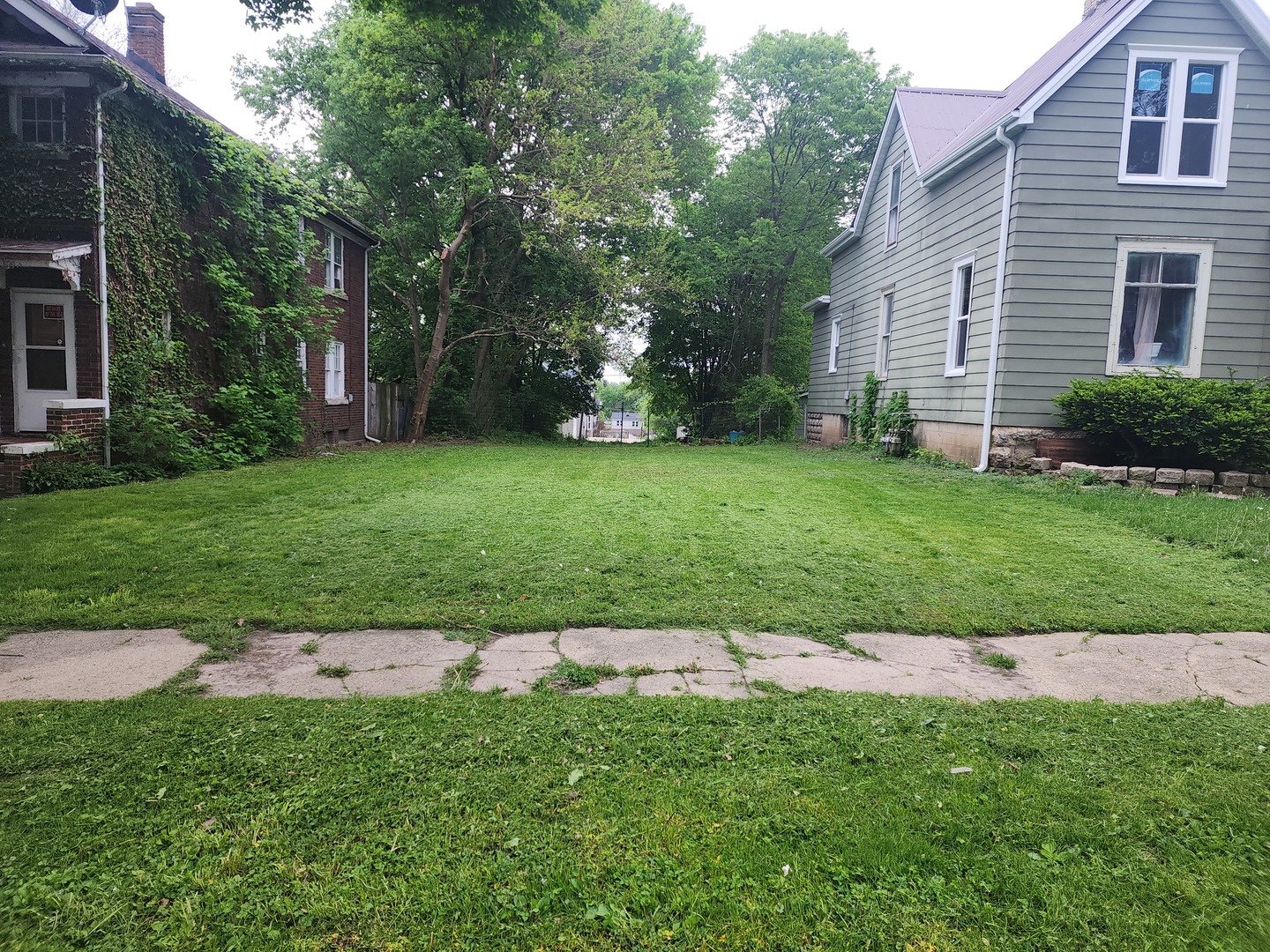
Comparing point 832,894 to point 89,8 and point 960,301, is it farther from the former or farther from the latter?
point 89,8

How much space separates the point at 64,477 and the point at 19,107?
18.7ft

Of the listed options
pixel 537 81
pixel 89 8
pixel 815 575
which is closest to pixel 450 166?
pixel 537 81

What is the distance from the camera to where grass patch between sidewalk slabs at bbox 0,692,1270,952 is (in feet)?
5.72

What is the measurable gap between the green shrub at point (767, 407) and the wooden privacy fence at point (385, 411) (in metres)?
10.5

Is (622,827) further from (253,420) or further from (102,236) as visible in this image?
(253,420)

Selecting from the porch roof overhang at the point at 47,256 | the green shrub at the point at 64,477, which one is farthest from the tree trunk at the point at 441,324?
the green shrub at the point at 64,477

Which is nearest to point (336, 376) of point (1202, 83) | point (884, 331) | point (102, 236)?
point (102, 236)

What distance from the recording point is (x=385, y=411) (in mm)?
20172

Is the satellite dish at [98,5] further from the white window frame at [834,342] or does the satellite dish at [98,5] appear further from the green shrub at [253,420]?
the white window frame at [834,342]

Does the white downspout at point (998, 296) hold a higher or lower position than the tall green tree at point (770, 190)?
lower

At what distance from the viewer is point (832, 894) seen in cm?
186

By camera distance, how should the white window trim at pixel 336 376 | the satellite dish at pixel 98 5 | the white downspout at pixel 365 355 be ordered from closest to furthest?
1. the satellite dish at pixel 98 5
2. the white window trim at pixel 336 376
3. the white downspout at pixel 365 355

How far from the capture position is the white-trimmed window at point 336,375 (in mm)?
17598

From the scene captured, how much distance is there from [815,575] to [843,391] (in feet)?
45.6
